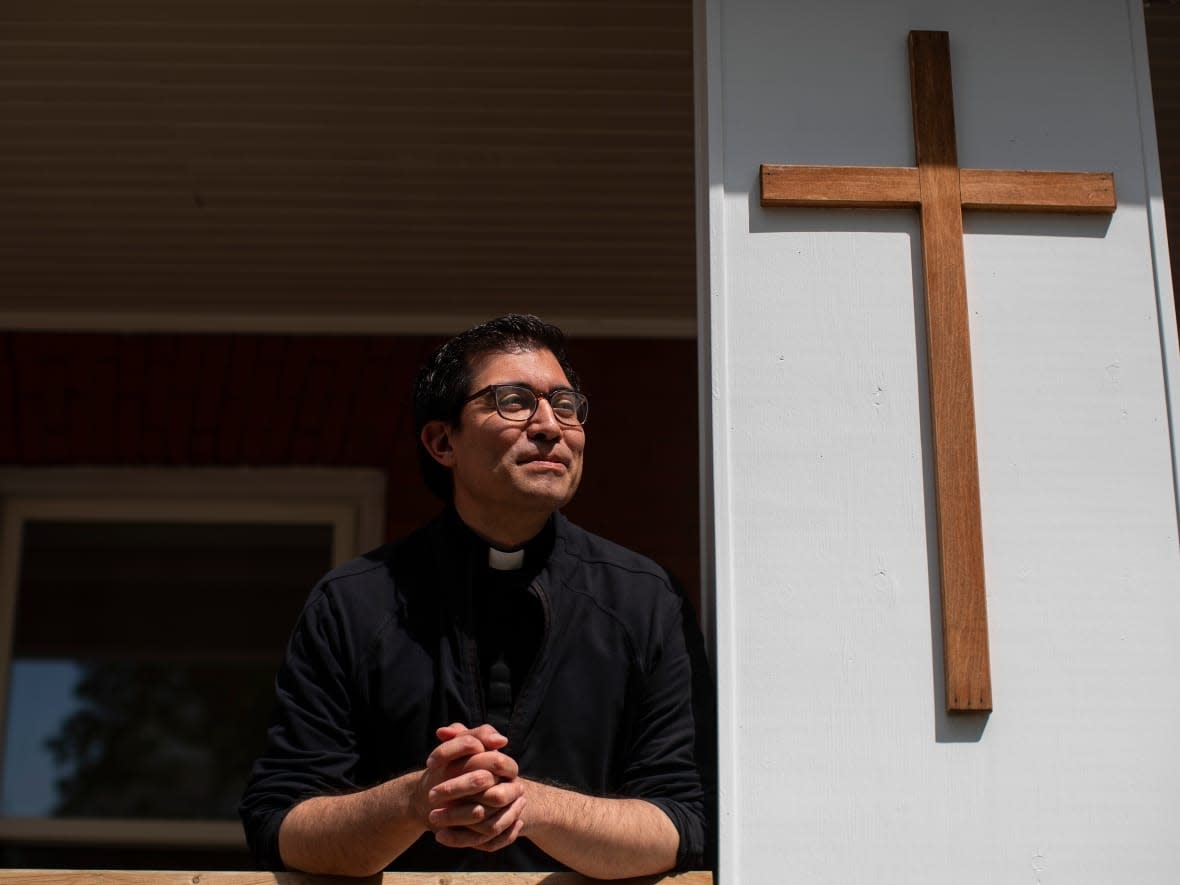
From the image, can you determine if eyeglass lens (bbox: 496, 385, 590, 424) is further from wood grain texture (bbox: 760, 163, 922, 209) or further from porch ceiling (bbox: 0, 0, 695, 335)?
porch ceiling (bbox: 0, 0, 695, 335)

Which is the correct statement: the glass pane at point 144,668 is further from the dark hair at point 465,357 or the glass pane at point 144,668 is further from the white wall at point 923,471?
the white wall at point 923,471

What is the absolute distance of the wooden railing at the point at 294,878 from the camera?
8.04 ft

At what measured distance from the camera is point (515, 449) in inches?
111

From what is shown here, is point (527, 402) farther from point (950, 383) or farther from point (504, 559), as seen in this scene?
point (950, 383)

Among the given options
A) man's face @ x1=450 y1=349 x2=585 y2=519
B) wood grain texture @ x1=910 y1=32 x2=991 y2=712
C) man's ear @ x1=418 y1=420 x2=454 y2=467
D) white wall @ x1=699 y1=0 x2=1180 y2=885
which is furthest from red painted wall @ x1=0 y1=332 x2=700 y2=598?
wood grain texture @ x1=910 y1=32 x2=991 y2=712

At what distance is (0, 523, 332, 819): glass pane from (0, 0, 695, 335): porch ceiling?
941 millimetres

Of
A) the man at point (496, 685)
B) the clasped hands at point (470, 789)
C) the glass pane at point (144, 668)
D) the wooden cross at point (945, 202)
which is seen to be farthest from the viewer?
the glass pane at point (144, 668)

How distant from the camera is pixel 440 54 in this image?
3797 mm

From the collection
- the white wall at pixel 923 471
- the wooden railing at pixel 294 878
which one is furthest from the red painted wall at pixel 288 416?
the wooden railing at pixel 294 878

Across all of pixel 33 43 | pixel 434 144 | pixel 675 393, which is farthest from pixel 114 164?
pixel 675 393

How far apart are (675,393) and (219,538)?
1650 mm

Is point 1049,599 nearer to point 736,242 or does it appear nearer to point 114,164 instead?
point 736,242

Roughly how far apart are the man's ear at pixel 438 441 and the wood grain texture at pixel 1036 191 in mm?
1042

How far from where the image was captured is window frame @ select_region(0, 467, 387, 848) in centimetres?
517
